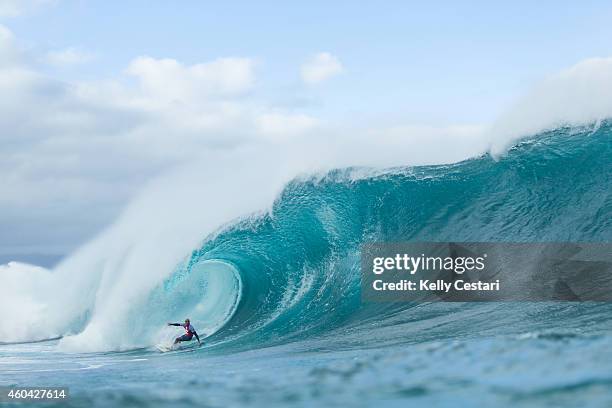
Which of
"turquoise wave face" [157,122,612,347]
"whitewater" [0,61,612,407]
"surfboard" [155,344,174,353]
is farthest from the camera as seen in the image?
"turquoise wave face" [157,122,612,347]

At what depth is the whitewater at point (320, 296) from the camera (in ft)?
20.0

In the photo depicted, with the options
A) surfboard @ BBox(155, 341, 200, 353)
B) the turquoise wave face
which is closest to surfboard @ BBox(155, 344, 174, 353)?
surfboard @ BBox(155, 341, 200, 353)

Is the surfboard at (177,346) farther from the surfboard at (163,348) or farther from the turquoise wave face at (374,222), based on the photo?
the turquoise wave face at (374,222)

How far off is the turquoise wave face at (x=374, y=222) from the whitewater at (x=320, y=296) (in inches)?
1.6

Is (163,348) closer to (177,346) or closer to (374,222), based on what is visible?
(177,346)

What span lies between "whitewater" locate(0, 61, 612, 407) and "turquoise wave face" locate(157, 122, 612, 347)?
4 centimetres

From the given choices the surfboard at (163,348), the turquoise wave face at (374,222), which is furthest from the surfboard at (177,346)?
the turquoise wave face at (374,222)

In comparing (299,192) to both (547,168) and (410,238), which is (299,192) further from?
(547,168)

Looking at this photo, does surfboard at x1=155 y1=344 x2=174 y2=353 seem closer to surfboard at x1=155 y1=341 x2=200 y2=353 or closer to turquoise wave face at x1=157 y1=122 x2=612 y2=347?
surfboard at x1=155 y1=341 x2=200 y2=353

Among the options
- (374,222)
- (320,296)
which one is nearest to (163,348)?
(320,296)

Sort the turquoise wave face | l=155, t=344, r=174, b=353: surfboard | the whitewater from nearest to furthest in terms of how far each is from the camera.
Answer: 1. the whitewater
2. l=155, t=344, r=174, b=353: surfboard
3. the turquoise wave face

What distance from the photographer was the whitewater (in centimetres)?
609

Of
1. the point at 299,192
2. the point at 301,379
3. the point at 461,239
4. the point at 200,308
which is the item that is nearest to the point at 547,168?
the point at 461,239

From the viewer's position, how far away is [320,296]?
12.9m
